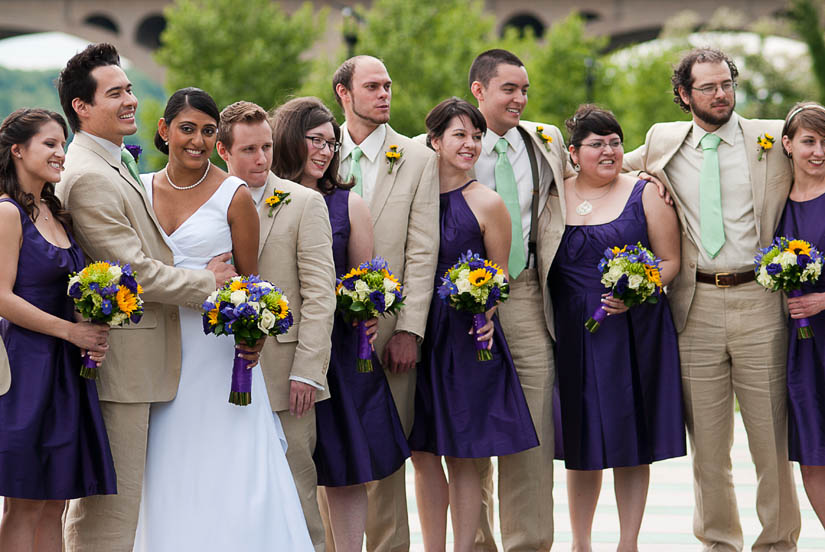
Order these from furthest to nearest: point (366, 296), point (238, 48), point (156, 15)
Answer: point (156, 15), point (238, 48), point (366, 296)

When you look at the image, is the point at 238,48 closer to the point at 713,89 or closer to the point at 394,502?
the point at 713,89

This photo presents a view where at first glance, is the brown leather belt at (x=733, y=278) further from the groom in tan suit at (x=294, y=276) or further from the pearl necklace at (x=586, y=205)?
the groom in tan suit at (x=294, y=276)

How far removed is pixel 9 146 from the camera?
4219 mm

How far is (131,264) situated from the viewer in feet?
13.7

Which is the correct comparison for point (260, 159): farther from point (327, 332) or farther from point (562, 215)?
point (562, 215)

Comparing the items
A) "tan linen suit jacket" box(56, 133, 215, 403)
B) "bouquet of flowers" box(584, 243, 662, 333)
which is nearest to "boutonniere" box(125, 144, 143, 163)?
"tan linen suit jacket" box(56, 133, 215, 403)

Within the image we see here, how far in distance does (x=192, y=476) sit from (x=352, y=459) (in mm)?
907

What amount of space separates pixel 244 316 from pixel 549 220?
2.21 metres

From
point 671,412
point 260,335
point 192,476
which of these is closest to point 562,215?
point 671,412

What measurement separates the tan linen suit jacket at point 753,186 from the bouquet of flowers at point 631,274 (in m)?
0.40

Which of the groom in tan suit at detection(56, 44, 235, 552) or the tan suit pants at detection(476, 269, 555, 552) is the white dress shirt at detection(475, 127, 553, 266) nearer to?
the tan suit pants at detection(476, 269, 555, 552)

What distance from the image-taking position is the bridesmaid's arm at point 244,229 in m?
4.45

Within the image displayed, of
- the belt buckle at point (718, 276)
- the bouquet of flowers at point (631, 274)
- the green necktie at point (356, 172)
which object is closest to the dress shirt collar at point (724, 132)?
the belt buckle at point (718, 276)

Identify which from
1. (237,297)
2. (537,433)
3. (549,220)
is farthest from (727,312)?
(237,297)
